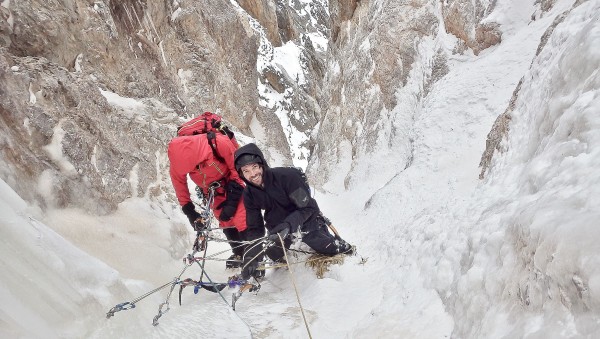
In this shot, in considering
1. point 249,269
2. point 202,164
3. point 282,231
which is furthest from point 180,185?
point 282,231

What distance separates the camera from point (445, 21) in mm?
13656

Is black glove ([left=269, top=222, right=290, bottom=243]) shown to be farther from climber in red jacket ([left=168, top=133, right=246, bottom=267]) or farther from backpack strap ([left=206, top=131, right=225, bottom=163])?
backpack strap ([left=206, top=131, right=225, bottom=163])

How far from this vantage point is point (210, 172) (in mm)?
6492

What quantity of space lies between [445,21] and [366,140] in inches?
224

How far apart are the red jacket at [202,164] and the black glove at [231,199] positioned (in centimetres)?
6

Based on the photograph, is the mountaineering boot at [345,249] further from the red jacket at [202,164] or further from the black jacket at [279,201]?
the red jacket at [202,164]

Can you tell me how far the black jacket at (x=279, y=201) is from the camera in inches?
211

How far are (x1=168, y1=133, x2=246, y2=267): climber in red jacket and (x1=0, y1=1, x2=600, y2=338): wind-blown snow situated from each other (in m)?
1.15

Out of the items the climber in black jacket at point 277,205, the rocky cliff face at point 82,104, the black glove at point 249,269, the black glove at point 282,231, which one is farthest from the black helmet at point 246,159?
the rocky cliff face at point 82,104

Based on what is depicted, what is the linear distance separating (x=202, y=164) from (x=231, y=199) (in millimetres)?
726

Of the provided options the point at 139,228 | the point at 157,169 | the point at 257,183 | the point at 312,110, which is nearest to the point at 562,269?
the point at 257,183

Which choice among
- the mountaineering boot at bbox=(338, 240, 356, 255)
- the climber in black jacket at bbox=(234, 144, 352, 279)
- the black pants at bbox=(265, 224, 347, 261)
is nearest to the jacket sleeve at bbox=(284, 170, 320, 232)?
the climber in black jacket at bbox=(234, 144, 352, 279)

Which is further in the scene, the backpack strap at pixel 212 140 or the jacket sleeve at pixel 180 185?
the jacket sleeve at pixel 180 185

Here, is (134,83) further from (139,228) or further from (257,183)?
(257,183)
